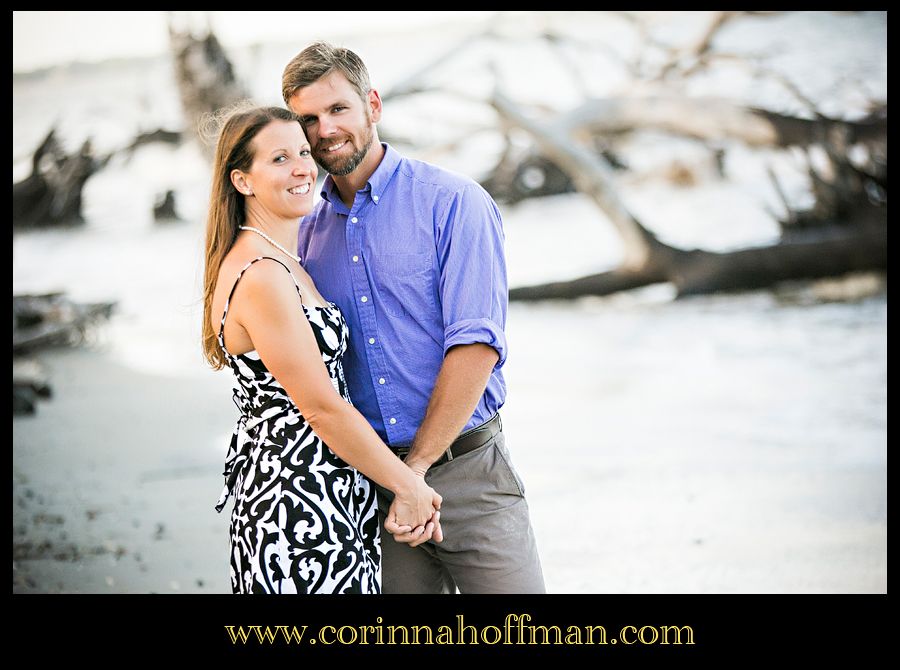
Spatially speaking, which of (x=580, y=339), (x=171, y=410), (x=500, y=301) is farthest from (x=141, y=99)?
(x=500, y=301)

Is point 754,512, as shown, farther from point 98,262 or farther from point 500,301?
point 98,262

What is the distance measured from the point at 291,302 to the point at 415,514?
1.45ft

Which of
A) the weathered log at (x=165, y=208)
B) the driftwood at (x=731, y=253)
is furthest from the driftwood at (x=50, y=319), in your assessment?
the driftwood at (x=731, y=253)

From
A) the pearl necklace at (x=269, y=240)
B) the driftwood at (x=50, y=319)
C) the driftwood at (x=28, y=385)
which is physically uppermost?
the pearl necklace at (x=269, y=240)

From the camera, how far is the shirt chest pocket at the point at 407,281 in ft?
6.24

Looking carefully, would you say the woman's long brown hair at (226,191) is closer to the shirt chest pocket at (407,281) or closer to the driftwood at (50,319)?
the shirt chest pocket at (407,281)

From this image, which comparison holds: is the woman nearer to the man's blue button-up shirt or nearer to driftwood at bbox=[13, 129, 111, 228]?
the man's blue button-up shirt

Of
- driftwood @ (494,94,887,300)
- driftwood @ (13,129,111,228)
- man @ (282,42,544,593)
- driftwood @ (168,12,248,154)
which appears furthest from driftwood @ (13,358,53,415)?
man @ (282,42,544,593)

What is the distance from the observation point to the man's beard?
1.92 m

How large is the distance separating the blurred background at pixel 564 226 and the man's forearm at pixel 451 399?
296 centimetres

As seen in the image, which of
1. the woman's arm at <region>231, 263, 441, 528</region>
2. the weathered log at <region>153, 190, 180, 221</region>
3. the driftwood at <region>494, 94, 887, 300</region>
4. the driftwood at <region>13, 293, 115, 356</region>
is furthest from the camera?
the weathered log at <region>153, 190, 180, 221</region>

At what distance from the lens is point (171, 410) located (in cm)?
530
